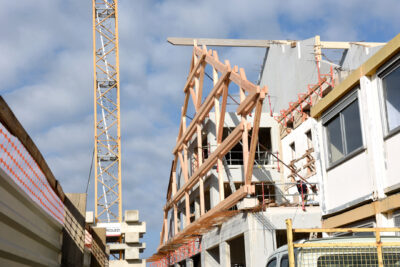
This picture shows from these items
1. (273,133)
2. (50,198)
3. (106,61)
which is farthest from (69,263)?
(106,61)

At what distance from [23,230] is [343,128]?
881 cm

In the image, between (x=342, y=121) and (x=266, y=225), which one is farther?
(x=266, y=225)

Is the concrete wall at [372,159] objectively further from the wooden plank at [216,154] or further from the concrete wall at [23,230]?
the wooden plank at [216,154]

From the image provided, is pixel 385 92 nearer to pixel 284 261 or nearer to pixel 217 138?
pixel 284 261

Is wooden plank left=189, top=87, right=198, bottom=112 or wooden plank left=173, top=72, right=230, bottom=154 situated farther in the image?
wooden plank left=189, top=87, right=198, bottom=112

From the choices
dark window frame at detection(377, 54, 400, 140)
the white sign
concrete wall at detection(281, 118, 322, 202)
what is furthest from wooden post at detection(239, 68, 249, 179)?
the white sign

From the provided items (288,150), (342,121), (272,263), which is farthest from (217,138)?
(272,263)

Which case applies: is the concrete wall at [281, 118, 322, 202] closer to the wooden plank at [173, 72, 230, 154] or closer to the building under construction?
the building under construction

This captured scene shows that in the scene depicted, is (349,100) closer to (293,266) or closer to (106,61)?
(293,266)

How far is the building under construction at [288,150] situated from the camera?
38.8ft

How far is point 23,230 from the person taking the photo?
6.43 m

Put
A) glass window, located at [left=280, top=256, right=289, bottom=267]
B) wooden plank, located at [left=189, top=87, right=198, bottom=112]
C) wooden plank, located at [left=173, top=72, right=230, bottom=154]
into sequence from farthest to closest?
wooden plank, located at [left=189, top=87, right=198, bottom=112]
wooden plank, located at [left=173, top=72, right=230, bottom=154]
glass window, located at [left=280, top=256, right=289, bottom=267]

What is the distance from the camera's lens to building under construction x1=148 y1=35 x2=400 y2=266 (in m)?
11.8

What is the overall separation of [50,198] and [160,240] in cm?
3848
